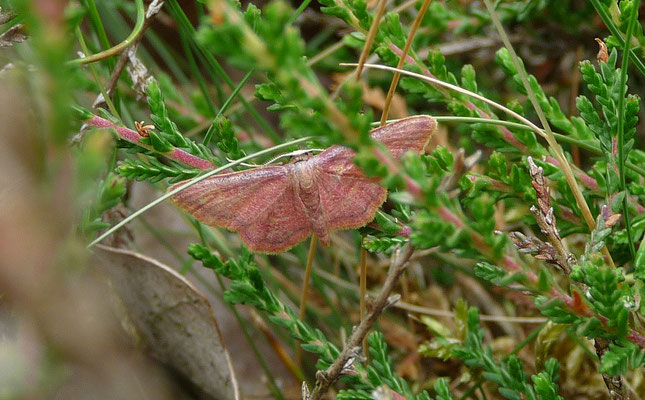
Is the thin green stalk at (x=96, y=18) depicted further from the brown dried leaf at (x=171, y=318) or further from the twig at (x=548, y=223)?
the twig at (x=548, y=223)

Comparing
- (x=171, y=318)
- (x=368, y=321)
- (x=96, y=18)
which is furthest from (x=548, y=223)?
(x=96, y=18)

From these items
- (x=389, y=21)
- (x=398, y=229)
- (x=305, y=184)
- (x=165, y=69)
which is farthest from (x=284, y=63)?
(x=165, y=69)

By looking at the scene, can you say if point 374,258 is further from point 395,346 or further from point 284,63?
point 284,63

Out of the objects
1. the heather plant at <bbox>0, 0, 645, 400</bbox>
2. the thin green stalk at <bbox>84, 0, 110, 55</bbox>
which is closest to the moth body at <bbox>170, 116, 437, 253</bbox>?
the heather plant at <bbox>0, 0, 645, 400</bbox>

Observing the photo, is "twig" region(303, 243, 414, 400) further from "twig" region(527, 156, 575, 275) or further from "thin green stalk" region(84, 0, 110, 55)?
"thin green stalk" region(84, 0, 110, 55)

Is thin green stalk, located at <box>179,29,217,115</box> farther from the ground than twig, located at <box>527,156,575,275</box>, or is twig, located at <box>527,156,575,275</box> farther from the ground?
thin green stalk, located at <box>179,29,217,115</box>
